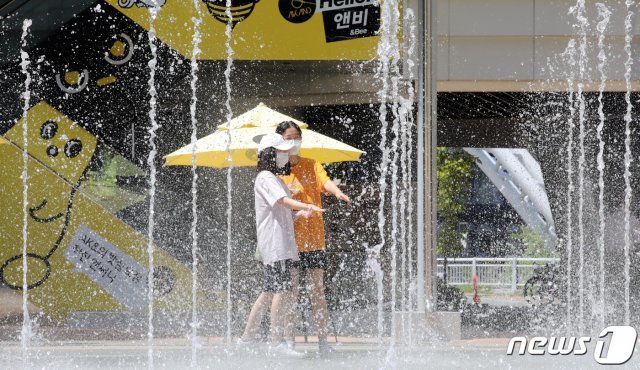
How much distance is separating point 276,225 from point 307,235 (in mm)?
338

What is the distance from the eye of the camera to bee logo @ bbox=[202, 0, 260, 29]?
11.0m

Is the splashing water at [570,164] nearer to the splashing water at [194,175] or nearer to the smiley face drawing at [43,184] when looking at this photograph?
the splashing water at [194,175]

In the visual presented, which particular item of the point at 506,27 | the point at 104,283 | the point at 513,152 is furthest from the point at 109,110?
the point at 513,152

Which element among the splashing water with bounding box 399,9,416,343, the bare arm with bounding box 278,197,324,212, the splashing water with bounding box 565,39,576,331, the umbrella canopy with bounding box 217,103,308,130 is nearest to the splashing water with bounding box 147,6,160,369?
the umbrella canopy with bounding box 217,103,308,130

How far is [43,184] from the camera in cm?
1085

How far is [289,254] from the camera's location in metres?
6.38

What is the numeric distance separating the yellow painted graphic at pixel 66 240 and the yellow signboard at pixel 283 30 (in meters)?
1.41

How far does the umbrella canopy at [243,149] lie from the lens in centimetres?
955

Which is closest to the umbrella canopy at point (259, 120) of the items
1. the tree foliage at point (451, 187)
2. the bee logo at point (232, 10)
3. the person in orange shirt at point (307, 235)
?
the bee logo at point (232, 10)

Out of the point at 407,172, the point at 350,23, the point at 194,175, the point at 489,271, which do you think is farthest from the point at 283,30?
the point at 489,271

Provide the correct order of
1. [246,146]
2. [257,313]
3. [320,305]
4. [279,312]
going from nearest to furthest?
[279,312]
[257,313]
[320,305]
[246,146]
